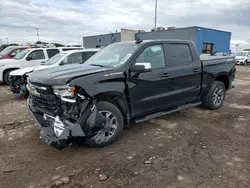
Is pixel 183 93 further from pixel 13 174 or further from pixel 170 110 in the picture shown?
pixel 13 174

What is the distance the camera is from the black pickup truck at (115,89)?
3127 millimetres

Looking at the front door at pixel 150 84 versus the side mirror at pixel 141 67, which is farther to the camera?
the front door at pixel 150 84

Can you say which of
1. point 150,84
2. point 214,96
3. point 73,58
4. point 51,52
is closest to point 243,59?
point 214,96

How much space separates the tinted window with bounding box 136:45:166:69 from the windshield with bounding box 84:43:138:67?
0.22 metres

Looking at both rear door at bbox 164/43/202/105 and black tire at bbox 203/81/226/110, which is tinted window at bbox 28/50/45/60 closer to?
rear door at bbox 164/43/202/105

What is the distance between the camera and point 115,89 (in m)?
3.50

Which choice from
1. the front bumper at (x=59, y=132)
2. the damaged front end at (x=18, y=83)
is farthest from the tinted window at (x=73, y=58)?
the front bumper at (x=59, y=132)

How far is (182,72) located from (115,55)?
154 centimetres

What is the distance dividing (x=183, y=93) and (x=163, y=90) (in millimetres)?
682

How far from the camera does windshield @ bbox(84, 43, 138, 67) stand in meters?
3.90

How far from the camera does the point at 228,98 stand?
23.9 feet

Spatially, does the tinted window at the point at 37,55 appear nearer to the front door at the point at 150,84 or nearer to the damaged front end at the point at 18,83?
the damaged front end at the point at 18,83

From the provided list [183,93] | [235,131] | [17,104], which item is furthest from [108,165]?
[17,104]

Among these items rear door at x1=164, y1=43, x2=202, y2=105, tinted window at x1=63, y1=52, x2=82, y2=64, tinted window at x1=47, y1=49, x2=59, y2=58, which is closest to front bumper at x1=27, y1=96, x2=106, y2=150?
rear door at x1=164, y1=43, x2=202, y2=105
